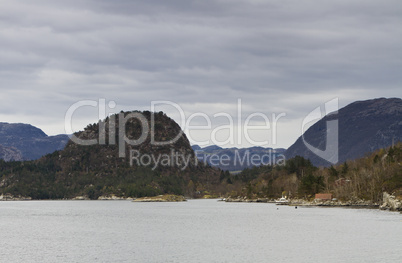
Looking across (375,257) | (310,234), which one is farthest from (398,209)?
(375,257)

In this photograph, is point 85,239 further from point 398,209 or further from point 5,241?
point 398,209

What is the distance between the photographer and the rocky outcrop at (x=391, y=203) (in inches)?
7160

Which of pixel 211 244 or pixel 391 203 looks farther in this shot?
pixel 391 203

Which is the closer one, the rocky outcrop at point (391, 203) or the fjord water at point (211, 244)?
the fjord water at point (211, 244)

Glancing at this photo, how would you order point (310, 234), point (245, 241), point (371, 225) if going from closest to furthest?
point (245, 241) < point (310, 234) < point (371, 225)

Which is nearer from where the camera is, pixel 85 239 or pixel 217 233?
pixel 85 239

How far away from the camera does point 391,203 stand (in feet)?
616

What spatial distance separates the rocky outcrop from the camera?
597ft

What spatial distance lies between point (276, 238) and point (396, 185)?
4407 inches

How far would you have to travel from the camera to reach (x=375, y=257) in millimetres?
72812

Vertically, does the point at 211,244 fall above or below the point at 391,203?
below

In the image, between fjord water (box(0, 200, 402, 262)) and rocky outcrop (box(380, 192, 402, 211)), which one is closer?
fjord water (box(0, 200, 402, 262))

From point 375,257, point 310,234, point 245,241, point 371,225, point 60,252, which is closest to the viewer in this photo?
point 375,257

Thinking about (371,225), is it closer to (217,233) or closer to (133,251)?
(217,233)
